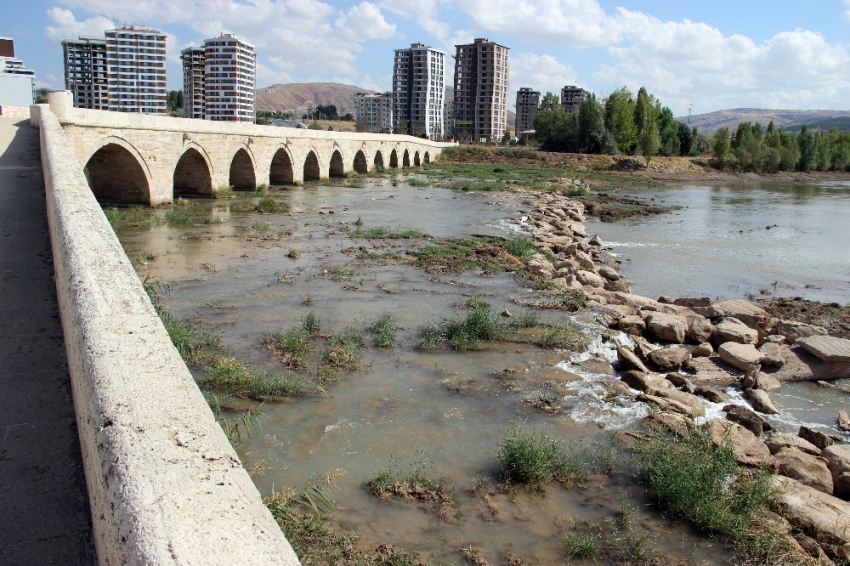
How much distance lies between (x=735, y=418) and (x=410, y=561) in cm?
391

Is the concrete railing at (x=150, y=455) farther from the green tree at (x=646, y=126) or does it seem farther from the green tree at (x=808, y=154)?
the green tree at (x=808, y=154)

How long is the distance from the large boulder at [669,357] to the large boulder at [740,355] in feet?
1.80

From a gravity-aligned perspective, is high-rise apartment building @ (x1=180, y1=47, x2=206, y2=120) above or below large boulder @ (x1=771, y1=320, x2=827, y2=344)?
above

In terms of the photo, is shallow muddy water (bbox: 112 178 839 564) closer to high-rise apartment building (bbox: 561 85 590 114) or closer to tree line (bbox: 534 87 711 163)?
tree line (bbox: 534 87 711 163)

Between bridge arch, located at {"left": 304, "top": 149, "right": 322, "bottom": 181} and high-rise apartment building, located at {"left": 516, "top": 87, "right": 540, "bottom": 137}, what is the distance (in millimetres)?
105388

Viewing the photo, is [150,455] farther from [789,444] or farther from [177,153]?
[177,153]

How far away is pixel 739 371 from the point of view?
7660 millimetres

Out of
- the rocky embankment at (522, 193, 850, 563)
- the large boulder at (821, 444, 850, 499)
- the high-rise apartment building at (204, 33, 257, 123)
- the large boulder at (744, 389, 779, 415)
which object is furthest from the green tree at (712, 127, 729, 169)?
the large boulder at (821, 444, 850, 499)

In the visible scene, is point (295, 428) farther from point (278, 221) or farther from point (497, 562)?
point (278, 221)

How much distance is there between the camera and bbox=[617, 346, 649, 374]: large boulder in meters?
7.05

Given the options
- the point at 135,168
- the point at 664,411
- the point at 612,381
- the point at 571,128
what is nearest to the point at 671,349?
the point at 612,381

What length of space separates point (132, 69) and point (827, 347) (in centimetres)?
8488

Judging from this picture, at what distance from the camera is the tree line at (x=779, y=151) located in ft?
206

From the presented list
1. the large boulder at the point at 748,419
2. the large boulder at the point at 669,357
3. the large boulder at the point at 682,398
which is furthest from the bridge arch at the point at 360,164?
the large boulder at the point at 748,419
